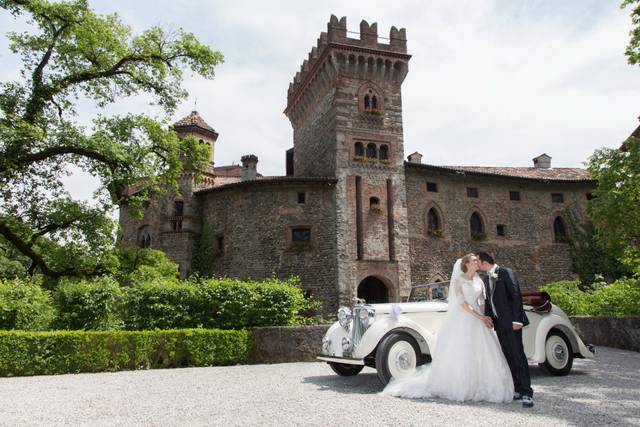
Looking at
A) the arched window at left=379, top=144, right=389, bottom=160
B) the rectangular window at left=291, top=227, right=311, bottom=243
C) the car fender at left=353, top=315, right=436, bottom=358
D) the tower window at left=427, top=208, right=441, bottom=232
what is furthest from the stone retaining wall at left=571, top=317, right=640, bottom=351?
the arched window at left=379, top=144, right=389, bottom=160

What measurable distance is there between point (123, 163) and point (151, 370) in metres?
8.40

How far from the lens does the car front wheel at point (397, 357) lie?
21.9 ft

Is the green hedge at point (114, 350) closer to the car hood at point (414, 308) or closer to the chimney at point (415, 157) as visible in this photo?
the car hood at point (414, 308)

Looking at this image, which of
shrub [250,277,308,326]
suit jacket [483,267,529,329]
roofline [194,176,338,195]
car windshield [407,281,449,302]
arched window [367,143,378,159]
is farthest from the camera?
arched window [367,143,378,159]

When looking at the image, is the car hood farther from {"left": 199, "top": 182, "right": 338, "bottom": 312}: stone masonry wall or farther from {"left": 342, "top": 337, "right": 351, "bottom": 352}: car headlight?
{"left": 199, "top": 182, "right": 338, "bottom": 312}: stone masonry wall

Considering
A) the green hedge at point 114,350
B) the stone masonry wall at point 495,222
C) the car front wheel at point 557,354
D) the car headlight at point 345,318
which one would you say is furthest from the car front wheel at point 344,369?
Result: the stone masonry wall at point 495,222

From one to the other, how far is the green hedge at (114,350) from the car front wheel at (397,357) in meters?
5.16

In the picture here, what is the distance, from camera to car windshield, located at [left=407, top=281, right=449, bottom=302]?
331 inches

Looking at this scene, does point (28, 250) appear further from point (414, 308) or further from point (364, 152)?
point (364, 152)

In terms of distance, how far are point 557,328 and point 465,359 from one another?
3.14 meters

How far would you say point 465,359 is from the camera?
19.1 ft

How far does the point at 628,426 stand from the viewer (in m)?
4.34

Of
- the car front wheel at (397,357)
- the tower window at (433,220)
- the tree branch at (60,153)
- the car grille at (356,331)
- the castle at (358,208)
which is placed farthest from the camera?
the tower window at (433,220)

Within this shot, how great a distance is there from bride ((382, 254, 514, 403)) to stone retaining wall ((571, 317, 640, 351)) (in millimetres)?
7553
